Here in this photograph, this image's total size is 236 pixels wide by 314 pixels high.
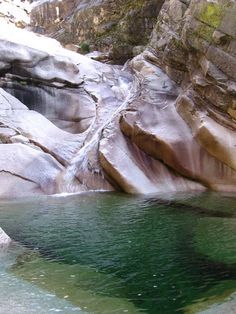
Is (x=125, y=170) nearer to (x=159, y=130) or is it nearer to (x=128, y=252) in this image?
(x=159, y=130)

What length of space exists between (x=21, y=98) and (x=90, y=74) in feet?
13.2

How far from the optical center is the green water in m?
7.77

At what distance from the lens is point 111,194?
1750 cm

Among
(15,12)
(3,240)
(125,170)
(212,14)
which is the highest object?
(212,14)

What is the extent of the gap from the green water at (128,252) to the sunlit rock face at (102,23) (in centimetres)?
1724

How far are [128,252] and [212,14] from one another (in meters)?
10.2

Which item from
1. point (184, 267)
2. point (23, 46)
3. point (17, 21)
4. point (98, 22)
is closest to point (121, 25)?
point (98, 22)

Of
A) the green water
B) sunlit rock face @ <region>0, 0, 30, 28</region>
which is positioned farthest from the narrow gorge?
sunlit rock face @ <region>0, 0, 30, 28</region>

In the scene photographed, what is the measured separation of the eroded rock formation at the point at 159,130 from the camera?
55.2ft

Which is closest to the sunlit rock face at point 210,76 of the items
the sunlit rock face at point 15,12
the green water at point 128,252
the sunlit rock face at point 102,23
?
the green water at point 128,252

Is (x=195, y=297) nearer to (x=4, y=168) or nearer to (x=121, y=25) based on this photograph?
(x=4, y=168)

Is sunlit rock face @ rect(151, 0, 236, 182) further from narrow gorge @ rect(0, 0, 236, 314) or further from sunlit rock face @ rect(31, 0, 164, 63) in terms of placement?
sunlit rock face @ rect(31, 0, 164, 63)

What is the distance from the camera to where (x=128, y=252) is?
10.2m

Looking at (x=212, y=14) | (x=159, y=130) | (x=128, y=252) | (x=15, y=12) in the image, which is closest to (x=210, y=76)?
(x=212, y=14)
